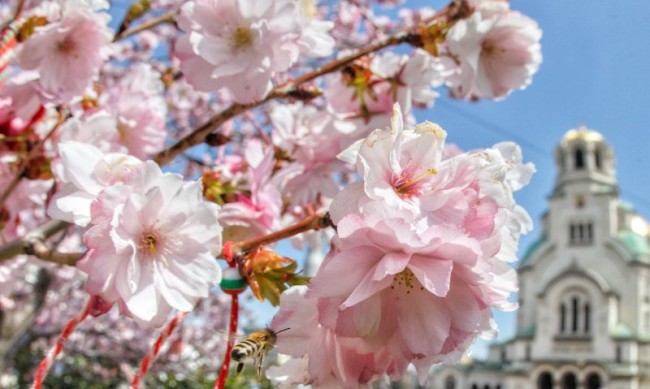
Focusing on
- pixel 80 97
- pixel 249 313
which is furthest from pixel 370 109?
pixel 249 313


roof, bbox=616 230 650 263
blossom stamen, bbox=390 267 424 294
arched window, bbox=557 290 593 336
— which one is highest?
roof, bbox=616 230 650 263

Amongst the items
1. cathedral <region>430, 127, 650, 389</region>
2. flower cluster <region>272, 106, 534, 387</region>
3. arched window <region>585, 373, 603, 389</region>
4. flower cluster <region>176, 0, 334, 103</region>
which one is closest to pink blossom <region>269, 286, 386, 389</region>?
flower cluster <region>272, 106, 534, 387</region>

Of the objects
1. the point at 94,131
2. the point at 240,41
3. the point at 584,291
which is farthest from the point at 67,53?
A: the point at 584,291

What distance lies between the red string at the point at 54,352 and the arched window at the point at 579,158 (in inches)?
830

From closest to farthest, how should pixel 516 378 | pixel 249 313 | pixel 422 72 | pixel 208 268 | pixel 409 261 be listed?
pixel 409 261 < pixel 208 268 < pixel 422 72 < pixel 249 313 < pixel 516 378

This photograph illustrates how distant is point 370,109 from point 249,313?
5838mm

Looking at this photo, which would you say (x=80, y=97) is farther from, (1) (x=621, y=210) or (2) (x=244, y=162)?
(1) (x=621, y=210)

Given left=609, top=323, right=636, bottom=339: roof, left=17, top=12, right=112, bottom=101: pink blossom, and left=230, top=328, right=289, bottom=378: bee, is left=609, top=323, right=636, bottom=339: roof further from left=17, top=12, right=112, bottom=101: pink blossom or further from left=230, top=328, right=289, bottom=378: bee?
left=230, top=328, right=289, bottom=378: bee

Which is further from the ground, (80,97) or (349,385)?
(80,97)

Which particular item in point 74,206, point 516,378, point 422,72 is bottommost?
point 74,206

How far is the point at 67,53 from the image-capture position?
872 mm

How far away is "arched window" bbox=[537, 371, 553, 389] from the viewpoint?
1794 cm

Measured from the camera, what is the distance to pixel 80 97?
91 centimetres

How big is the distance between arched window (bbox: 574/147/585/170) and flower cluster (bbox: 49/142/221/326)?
21078 millimetres
